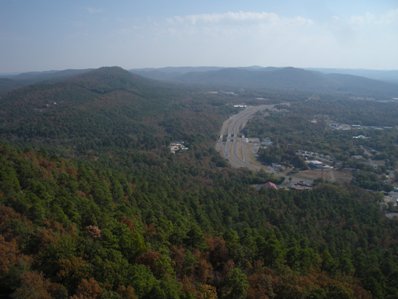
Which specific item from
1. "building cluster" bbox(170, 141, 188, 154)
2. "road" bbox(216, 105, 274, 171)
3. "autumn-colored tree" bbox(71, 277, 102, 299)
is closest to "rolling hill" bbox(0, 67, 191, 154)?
"building cluster" bbox(170, 141, 188, 154)

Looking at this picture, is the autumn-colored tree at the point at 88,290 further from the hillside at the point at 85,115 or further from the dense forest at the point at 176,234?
the hillside at the point at 85,115

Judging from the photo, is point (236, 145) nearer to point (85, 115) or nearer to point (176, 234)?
point (85, 115)

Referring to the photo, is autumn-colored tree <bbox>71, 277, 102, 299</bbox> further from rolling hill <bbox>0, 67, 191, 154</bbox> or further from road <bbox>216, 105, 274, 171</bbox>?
rolling hill <bbox>0, 67, 191, 154</bbox>

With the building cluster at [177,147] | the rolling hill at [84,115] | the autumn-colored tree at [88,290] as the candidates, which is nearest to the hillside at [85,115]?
the rolling hill at [84,115]

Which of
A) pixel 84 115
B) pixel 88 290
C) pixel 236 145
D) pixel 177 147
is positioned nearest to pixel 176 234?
pixel 88 290

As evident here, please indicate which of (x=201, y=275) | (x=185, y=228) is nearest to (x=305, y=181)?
(x=185, y=228)

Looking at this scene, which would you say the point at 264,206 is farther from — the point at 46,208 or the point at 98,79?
the point at 98,79
